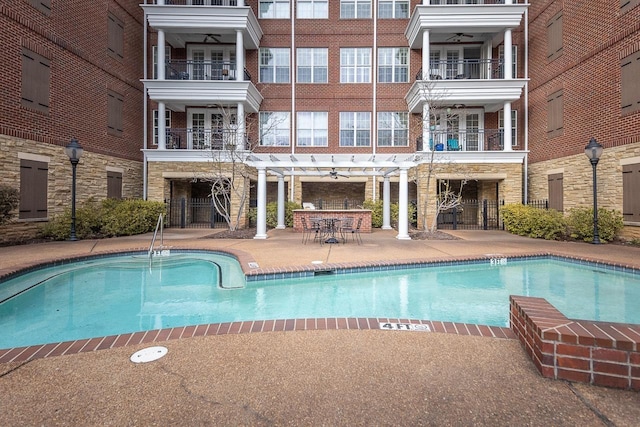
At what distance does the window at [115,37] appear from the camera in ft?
47.4

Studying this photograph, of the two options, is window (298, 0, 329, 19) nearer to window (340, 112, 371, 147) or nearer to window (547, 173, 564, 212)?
window (340, 112, 371, 147)

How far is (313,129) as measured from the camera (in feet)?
57.9

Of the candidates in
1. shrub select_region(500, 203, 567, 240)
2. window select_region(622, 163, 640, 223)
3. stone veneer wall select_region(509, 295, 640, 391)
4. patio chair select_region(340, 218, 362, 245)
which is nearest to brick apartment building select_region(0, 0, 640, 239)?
window select_region(622, 163, 640, 223)

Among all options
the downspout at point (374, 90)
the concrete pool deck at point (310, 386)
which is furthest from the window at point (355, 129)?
the concrete pool deck at point (310, 386)

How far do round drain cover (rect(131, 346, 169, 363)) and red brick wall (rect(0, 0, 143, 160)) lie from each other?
440 inches

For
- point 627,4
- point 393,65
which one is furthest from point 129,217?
point 627,4

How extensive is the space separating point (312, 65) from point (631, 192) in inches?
572

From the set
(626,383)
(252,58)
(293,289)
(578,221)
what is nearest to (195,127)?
(252,58)

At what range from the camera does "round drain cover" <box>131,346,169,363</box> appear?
9.05 feet

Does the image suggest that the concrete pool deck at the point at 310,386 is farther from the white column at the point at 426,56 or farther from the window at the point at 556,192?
the white column at the point at 426,56

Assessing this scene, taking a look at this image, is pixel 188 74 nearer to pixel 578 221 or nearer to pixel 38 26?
pixel 38 26

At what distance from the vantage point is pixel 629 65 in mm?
10508

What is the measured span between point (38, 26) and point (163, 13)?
5.19m

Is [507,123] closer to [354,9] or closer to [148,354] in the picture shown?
[354,9]
